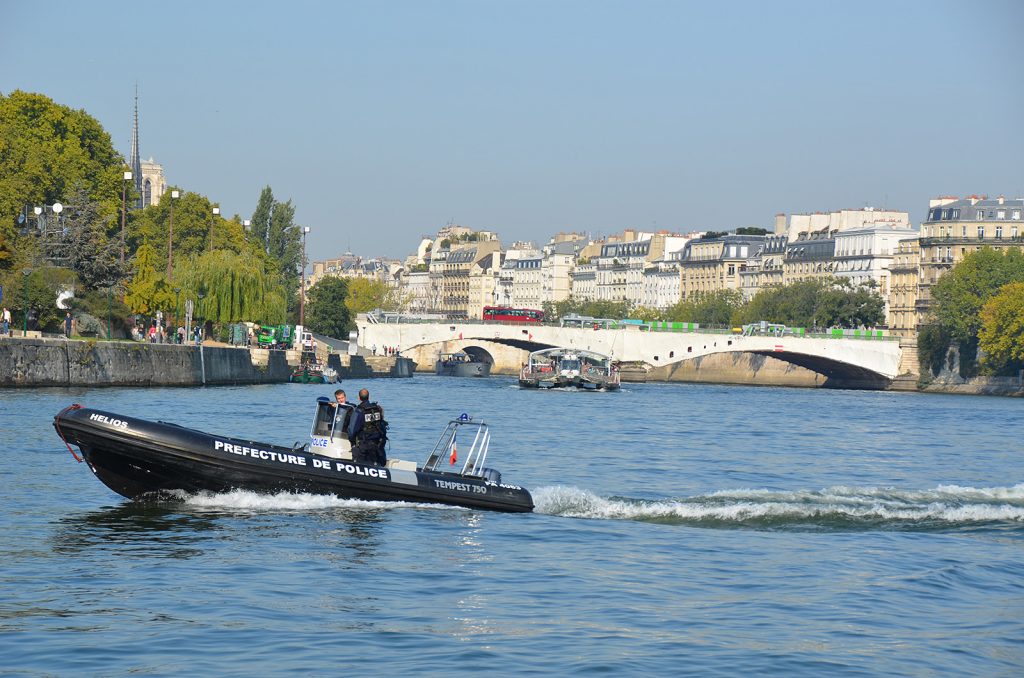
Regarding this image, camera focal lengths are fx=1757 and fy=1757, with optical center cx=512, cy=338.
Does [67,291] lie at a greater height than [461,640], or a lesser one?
greater

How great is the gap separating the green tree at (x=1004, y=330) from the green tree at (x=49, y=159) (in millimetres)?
52222

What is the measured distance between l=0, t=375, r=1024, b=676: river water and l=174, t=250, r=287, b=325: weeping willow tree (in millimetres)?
44183

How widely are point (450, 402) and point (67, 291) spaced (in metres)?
15.3

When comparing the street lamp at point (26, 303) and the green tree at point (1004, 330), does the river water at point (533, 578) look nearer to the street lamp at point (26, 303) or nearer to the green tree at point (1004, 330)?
the street lamp at point (26, 303)

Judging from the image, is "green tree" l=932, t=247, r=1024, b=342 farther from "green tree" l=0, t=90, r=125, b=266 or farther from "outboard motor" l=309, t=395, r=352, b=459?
"outboard motor" l=309, t=395, r=352, b=459

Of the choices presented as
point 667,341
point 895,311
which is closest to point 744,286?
point 895,311

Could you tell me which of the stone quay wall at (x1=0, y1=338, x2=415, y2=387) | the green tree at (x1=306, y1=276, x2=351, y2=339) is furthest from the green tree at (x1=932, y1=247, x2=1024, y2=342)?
the stone quay wall at (x1=0, y1=338, x2=415, y2=387)

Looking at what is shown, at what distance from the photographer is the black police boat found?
2398 centimetres

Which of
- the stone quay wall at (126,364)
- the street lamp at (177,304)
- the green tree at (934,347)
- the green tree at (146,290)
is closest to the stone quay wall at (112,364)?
the stone quay wall at (126,364)

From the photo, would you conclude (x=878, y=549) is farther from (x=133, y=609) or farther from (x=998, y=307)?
(x=998, y=307)

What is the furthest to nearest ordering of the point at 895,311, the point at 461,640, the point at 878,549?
the point at 895,311 → the point at 878,549 → the point at 461,640

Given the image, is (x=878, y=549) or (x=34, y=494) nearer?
(x=878, y=549)

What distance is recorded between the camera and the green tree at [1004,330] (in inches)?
4102

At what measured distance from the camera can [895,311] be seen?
477 feet
